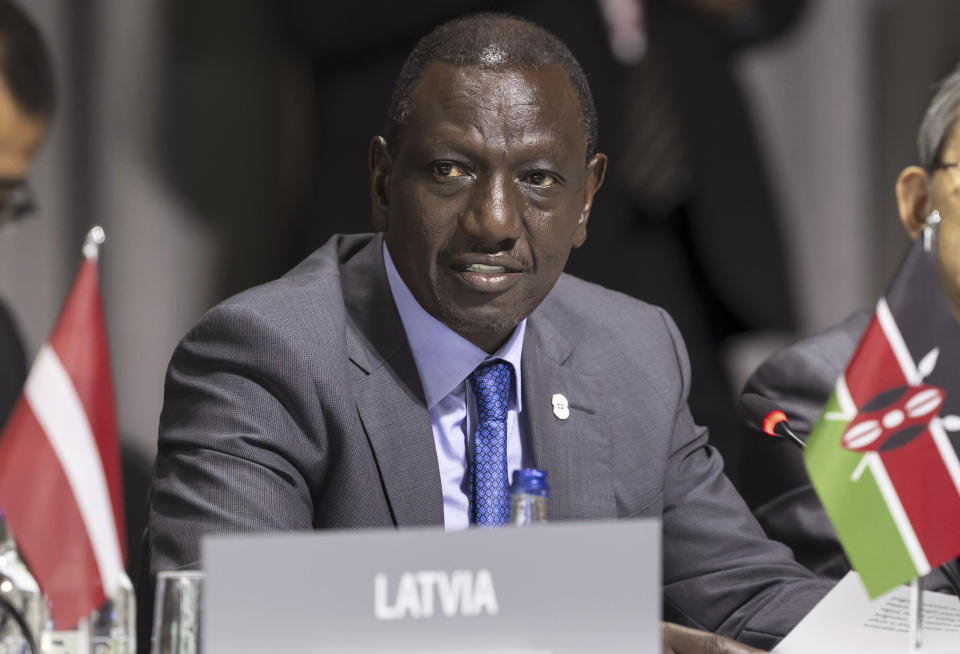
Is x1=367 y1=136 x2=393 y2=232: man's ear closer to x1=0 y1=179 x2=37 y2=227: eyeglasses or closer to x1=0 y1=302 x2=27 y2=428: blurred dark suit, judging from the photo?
x1=0 y1=302 x2=27 y2=428: blurred dark suit

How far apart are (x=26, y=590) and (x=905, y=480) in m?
0.90

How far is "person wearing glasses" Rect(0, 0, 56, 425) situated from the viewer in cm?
333

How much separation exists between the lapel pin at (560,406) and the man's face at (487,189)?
0.16 meters

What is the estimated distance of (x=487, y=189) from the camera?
1.87 metres

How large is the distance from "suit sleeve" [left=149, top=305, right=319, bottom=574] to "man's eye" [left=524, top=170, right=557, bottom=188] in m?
0.42

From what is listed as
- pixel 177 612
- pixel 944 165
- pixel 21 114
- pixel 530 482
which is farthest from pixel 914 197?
pixel 21 114

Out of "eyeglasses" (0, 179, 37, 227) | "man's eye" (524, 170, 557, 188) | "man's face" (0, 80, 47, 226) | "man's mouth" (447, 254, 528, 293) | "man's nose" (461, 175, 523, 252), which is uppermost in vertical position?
"man's face" (0, 80, 47, 226)

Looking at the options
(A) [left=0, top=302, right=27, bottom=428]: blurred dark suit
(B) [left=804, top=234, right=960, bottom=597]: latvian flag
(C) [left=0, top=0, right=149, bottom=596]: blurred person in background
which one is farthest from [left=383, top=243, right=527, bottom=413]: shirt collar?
(C) [left=0, top=0, right=149, bottom=596]: blurred person in background

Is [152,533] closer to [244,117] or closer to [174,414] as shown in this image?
[174,414]

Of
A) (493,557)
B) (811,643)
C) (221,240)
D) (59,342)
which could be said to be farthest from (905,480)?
(221,240)

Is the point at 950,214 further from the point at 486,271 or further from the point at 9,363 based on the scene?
the point at 9,363

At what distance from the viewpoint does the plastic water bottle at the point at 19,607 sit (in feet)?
4.10

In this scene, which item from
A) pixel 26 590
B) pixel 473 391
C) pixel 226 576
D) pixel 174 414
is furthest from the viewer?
pixel 473 391

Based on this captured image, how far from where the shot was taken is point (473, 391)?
2.00 metres
